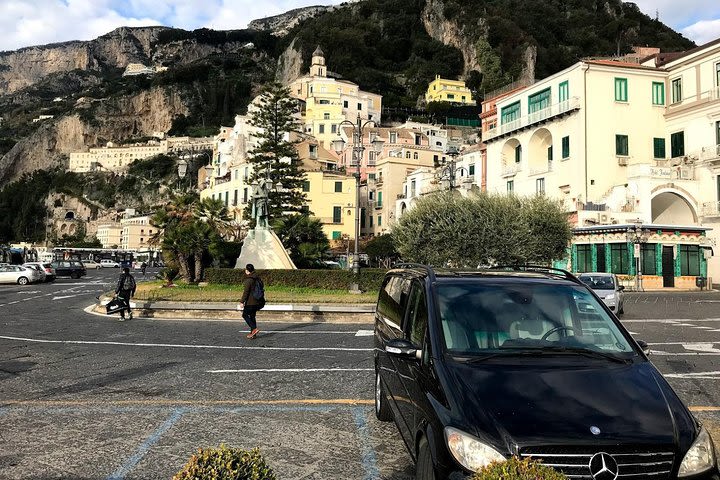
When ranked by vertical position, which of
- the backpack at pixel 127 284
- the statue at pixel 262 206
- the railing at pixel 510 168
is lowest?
the backpack at pixel 127 284

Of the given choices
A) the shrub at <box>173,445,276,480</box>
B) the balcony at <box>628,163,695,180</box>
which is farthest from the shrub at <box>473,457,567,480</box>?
the balcony at <box>628,163,695,180</box>

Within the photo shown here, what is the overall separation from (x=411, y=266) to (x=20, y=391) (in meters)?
5.42

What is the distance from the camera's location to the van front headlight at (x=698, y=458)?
307 centimetres

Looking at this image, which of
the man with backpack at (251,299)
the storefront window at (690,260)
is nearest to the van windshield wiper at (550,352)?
the man with backpack at (251,299)

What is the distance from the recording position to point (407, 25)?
146000 mm

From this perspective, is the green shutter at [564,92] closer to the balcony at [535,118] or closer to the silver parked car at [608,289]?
the balcony at [535,118]

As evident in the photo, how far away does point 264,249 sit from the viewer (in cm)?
2780

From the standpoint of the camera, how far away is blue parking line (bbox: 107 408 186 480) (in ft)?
14.9

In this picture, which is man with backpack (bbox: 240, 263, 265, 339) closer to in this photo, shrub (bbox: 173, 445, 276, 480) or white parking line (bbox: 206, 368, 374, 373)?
white parking line (bbox: 206, 368, 374, 373)

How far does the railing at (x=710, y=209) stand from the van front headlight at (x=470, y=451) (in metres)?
40.7

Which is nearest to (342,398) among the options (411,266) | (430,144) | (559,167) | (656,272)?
(411,266)

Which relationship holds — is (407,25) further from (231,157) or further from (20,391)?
(20,391)

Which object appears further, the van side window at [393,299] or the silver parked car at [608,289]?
the silver parked car at [608,289]

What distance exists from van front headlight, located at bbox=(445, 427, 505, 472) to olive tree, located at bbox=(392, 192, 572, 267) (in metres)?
21.8
